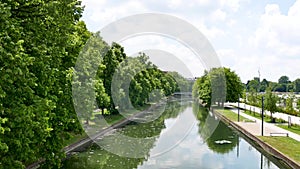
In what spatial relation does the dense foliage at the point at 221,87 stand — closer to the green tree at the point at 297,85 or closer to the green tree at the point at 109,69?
the green tree at the point at 109,69

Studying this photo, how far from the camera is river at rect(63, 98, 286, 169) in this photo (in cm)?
2038

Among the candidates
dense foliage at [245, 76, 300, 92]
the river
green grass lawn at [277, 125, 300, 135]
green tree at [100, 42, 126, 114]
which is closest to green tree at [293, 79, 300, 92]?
dense foliage at [245, 76, 300, 92]

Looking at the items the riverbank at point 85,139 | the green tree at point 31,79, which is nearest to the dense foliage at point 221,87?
the riverbank at point 85,139

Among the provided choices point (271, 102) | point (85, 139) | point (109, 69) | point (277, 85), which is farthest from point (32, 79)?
point (277, 85)

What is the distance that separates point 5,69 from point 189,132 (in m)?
27.0

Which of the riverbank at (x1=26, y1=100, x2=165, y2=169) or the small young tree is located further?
the small young tree

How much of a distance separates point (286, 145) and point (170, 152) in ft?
24.2

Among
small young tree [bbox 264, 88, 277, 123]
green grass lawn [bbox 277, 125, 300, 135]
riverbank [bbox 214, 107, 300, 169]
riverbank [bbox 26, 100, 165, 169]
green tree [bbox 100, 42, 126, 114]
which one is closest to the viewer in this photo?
riverbank [bbox 214, 107, 300, 169]

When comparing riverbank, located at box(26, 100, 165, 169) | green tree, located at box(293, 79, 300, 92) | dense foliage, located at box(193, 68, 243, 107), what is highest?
green tree, located at box(293, 79, 300, 92)

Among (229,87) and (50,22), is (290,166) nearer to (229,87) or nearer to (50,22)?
(50,22)

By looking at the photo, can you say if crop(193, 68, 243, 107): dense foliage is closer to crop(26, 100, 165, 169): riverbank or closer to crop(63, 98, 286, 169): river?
crop(26, 100, 165, 169): riverbank

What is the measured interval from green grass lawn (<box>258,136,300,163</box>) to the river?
0.83m

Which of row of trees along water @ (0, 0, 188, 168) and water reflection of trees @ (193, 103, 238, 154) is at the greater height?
row of trees along water @ (0, 0, 188, 168)

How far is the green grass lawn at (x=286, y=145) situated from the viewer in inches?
792
